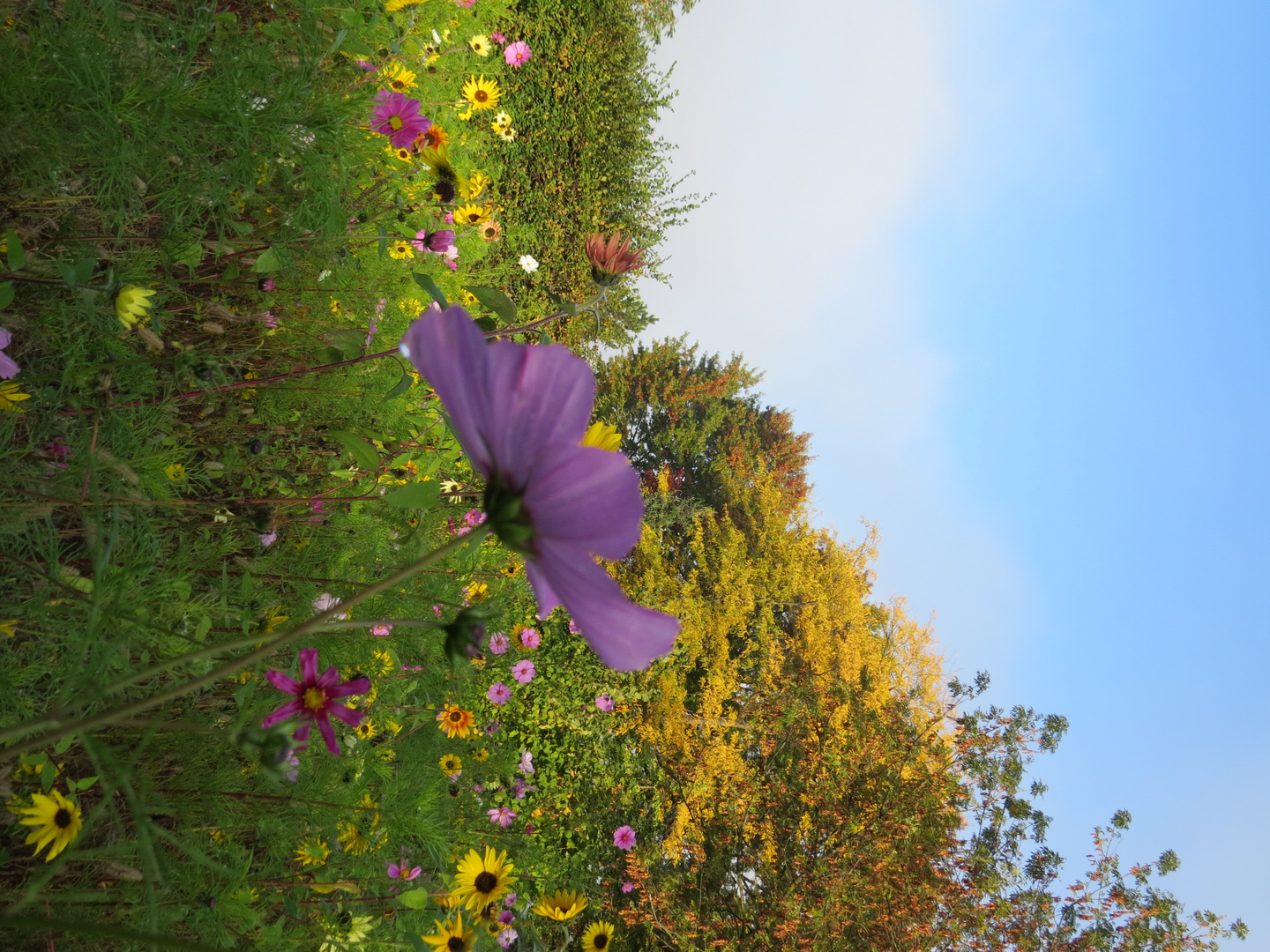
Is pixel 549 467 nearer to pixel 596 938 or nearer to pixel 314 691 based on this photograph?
pixel 314 691

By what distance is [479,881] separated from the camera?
6.11 feet

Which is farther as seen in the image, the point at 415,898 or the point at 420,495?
the point at 415,898

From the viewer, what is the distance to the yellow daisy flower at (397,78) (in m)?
2.16

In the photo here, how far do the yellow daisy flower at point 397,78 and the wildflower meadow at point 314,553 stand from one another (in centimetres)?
7

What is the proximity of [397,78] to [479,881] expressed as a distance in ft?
8.01

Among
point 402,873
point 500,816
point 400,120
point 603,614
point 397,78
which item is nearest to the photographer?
point 603,614

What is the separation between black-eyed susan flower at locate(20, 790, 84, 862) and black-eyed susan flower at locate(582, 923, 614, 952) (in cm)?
197

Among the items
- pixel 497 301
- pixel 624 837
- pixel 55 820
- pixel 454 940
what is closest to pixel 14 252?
pixel 497 301

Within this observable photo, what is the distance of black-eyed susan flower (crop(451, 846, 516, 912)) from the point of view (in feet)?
6.00

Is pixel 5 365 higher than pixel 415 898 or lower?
higher

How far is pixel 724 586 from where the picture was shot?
7.14 metres

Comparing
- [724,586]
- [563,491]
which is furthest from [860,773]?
[563,491]

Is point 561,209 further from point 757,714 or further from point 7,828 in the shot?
point 7,828

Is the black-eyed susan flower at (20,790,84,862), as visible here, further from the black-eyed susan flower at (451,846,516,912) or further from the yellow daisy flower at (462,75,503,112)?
the yellow daisy flower at (462,75,503,112)
